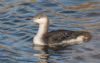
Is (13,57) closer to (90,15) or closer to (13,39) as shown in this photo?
(13,39)

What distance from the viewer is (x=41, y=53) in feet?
48.8

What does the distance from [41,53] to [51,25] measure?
2.69 metres

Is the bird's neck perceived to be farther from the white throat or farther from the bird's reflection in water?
the bird's reflection in water

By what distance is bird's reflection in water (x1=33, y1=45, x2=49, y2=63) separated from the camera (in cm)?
1424

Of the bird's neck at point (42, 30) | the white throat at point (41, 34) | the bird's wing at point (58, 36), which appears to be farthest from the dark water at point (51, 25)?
the bird's wing at point (58, 36)

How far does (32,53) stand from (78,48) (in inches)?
56.9

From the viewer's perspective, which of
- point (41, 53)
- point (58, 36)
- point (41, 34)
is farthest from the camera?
point (41, 34)

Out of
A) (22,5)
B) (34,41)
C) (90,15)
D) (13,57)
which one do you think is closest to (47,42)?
(34,41)

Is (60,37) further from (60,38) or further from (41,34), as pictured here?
(41,34)

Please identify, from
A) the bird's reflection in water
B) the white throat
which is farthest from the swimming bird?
the bird's reflection in water

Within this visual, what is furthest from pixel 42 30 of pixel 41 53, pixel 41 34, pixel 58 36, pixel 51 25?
pixel 51 25

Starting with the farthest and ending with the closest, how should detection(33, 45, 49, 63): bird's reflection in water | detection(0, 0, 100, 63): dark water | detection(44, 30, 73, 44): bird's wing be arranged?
detection(44, 30, 73, 44): bird's wing → detection(0, 0, 100, 63): dark water → detection(33, 45, 49, 63): bird's reflection in water

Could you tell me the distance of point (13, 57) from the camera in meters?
14.3

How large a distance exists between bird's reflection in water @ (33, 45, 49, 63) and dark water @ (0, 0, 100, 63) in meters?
0.13
